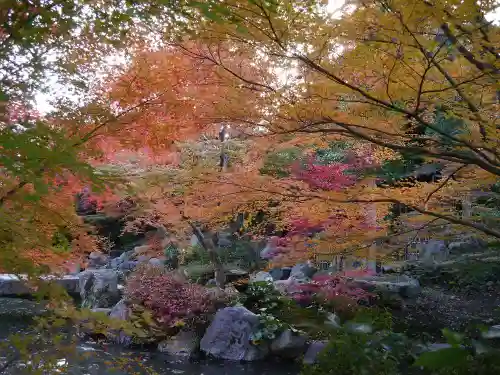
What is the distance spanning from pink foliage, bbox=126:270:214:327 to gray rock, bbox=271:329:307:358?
161 cm

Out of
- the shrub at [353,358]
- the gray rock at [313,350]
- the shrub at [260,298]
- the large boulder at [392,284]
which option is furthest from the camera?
the large boulder at [392,284]

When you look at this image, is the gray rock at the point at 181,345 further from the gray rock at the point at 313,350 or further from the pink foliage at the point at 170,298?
the gray rock at the point at 313,350

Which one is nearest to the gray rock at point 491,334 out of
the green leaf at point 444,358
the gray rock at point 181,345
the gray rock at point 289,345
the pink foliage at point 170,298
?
the green leaf at point 444,358

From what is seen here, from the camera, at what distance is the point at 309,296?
9758mm

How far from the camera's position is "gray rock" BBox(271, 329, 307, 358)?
8156mm

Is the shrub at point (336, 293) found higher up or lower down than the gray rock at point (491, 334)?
lower down

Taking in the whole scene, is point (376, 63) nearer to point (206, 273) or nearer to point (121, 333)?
point (121, 333)

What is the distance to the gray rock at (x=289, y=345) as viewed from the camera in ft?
26.8

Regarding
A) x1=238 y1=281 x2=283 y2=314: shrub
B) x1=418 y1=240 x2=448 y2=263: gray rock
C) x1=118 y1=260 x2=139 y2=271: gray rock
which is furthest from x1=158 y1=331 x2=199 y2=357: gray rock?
x1=418 y1=240 x2=448 y2=263: gray rock

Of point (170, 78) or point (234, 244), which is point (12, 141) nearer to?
point (170, 78)

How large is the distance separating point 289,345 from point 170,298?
2.60m

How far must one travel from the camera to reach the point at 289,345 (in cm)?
814

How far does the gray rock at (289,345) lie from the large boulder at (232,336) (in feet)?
0.72

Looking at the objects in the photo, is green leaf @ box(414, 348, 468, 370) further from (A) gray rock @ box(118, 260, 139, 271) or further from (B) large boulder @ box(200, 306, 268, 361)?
(A) gray rock @ box(118, 260, 139, 271)
